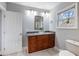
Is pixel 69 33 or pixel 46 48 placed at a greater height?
pixel 69 33

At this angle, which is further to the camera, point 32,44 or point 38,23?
point 38,23

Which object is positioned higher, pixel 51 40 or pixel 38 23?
pixel 38 23

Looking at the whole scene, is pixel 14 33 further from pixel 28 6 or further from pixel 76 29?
pixel 76 29

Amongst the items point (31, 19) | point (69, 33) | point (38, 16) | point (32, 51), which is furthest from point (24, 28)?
point (69, 33)

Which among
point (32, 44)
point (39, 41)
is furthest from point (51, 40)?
point (32, 44)

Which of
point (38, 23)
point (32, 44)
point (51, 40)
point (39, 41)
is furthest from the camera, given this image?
point (38, 23)

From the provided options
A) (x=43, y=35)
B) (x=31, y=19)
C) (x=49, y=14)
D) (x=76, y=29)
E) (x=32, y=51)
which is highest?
(x=49, y=14)

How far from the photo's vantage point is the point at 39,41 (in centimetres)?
305

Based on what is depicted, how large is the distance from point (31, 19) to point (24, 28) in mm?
492

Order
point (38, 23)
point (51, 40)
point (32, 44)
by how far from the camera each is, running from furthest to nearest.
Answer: point (38, 23) < point (51, 40) < point (32, 44)

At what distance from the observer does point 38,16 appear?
3711 millimetres

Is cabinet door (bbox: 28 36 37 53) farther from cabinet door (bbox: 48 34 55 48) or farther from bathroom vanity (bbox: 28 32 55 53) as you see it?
cabinet door (bbox: 48 34 55 48)

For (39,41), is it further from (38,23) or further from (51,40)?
(38,23)

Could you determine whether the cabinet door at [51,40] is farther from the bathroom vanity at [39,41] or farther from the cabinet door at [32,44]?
the cabinet door at [32,44]
